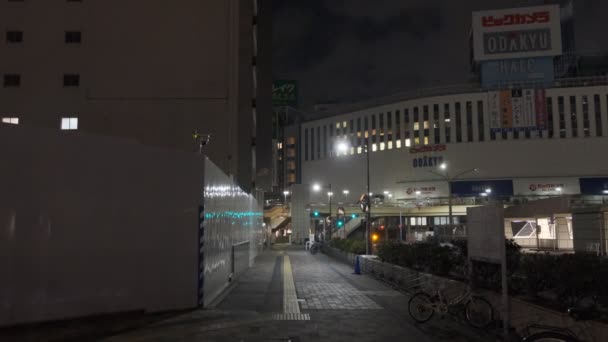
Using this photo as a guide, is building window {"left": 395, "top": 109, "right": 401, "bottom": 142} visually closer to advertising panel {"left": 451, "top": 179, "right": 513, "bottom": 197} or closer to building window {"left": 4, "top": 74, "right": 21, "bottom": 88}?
advertising panel {"left": 451, "top": 179, "right": 513, "bottom": 197}

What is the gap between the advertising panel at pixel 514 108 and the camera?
68.2m

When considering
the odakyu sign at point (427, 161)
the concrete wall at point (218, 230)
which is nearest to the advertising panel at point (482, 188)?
the odakyu sign at point (427, 161)

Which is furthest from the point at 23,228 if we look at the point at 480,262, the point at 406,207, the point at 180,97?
the point at 406,207

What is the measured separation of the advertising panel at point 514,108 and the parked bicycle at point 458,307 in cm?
6114

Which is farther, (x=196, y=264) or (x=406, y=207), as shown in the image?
(x=406, y=207)

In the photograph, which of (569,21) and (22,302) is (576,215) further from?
(569,21)

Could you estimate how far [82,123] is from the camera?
30.8 metres

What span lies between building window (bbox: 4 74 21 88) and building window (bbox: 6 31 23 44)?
6.59 feet

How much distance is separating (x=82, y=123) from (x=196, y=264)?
71.6 ft

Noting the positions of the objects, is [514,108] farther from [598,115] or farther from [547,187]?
[598,115]

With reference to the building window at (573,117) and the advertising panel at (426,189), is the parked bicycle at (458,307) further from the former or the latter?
the building window at (573,117)

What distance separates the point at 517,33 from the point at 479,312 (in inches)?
2726

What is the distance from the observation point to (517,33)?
7106 cm

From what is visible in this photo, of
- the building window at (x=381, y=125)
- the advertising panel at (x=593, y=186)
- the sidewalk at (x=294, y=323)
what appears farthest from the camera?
the building window at (x=381, y=125)
